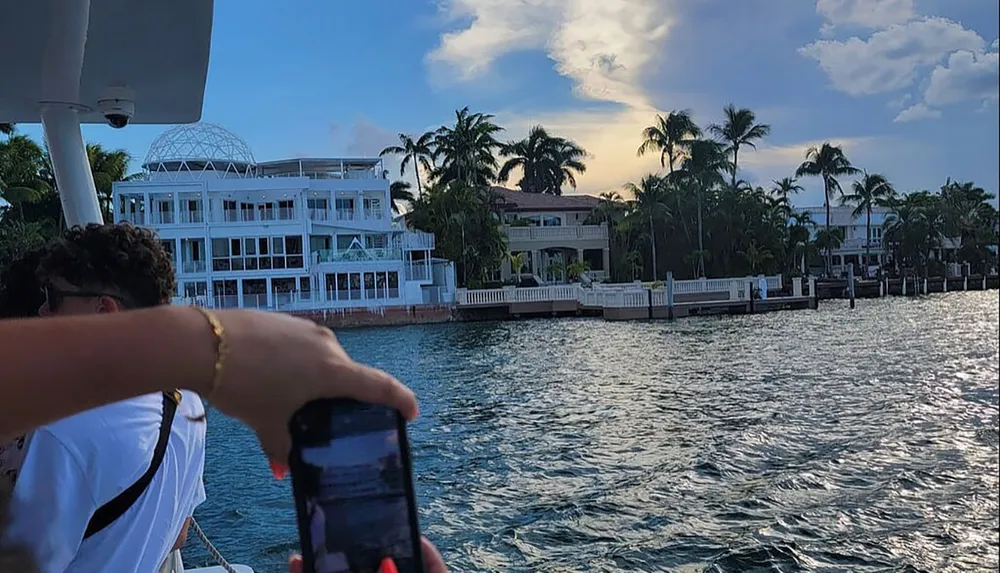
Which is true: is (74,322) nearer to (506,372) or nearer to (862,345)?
(506,372)

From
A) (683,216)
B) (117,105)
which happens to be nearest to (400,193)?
(683,216)

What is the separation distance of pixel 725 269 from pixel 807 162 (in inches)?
621

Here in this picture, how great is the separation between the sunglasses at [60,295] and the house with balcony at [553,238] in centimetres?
4317

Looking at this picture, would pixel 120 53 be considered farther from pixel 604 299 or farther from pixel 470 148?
pixel 470 148

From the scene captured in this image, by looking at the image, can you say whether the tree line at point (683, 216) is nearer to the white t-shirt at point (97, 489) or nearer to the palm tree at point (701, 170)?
the palm tree at point (701, 170)

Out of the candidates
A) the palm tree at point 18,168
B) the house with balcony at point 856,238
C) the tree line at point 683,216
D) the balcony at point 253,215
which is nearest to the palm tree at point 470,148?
the tree line at point 683,216

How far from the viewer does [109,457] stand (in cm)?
128

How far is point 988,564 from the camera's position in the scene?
577cm

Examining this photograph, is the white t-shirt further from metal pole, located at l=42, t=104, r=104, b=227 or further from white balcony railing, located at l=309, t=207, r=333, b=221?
white balcony railing, located at l=309, t=207, r=333, b=221

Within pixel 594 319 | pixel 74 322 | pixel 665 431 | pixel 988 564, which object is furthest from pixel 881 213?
pixel 74 322

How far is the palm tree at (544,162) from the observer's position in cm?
5744

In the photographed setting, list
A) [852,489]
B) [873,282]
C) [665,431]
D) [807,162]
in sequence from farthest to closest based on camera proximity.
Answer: [807,162] < [873,282] < [665,431] < [852,489]

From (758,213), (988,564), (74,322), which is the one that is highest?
(758,213)

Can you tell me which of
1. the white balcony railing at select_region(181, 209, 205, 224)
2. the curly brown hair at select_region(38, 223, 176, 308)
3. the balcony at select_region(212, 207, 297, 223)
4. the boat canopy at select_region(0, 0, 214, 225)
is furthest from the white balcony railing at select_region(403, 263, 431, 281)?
the curly brown hair at select_region(38, 223, 176, 308)
